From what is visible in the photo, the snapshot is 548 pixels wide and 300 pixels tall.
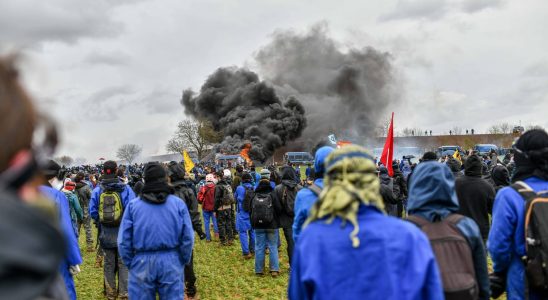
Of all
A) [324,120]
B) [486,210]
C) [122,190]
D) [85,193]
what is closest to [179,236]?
[122,190]

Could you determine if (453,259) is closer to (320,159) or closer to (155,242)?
(320,159)

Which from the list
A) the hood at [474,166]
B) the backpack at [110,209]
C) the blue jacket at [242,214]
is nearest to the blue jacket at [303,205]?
the hood at [474,166]

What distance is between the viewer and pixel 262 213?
28.6 ft

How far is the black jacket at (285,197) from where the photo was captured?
851 cm

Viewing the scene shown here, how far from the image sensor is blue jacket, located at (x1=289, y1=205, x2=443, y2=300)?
Answer: 7.22ft

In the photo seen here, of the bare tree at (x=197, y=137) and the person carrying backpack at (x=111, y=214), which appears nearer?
the person carrying backpack at (x=111, y=214)

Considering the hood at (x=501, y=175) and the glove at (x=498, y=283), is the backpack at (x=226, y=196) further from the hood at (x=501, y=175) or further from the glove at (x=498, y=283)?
the glove at (x=498, y=283)

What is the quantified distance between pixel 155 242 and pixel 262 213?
13.6 feet

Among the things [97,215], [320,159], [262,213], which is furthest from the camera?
[262,213]

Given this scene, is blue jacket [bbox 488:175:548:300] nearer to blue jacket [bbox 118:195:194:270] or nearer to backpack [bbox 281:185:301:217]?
blue jacket [bbox 118:195:194:270]

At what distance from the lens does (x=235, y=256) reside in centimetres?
1127

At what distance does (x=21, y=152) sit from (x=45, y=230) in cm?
26

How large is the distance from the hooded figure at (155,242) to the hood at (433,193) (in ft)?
8.70

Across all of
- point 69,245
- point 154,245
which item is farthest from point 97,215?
point 154,245
